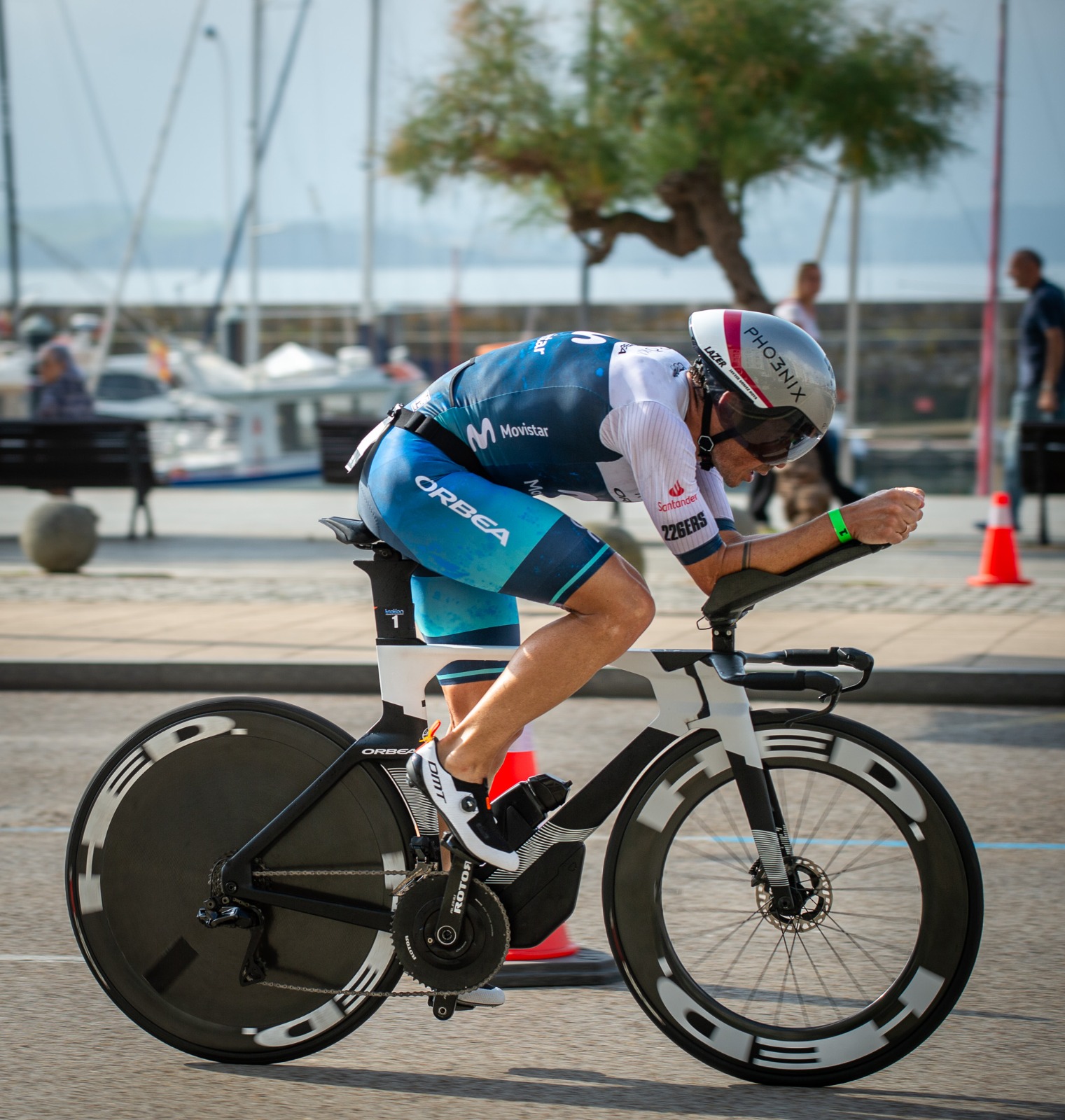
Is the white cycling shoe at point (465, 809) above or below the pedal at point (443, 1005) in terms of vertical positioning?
above

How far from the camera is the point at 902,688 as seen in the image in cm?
762

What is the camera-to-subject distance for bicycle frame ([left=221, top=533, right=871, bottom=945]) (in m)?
3.25

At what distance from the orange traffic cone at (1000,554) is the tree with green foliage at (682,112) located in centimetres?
443

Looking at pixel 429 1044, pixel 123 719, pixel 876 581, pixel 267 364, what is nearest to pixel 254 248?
pixel 267 364

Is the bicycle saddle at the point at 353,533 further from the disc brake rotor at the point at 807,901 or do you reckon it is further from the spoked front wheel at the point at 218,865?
the disc brake rotor at the point at 807,901

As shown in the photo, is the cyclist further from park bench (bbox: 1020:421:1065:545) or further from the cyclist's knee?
park bench (bbox: 1020:421:1065:545)

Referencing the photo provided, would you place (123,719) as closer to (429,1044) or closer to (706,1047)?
(429,1044)

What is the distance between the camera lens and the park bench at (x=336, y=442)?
666 inches

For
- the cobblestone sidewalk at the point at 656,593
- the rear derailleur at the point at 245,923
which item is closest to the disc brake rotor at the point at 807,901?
the rear derailleur at the point at 245,923

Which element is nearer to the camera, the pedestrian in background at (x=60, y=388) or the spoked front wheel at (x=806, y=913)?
the spoked front wheel at (x=806, y=913)

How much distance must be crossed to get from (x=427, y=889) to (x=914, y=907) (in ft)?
3.34

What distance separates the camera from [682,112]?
15016mm

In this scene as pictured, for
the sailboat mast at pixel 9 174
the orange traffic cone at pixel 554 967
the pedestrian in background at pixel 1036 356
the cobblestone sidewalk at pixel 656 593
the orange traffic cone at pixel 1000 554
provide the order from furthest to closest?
the sailboat mast at pixel 9 174 < the pedestrian in background at pixel 1036 356 < the orange traffic cone at pixel 1000 554 < the cobblestone sidewalk at pixel 656 593 < the orange traffic cone at pixel 554 967

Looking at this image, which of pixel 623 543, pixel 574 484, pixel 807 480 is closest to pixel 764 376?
pixel 574 484
